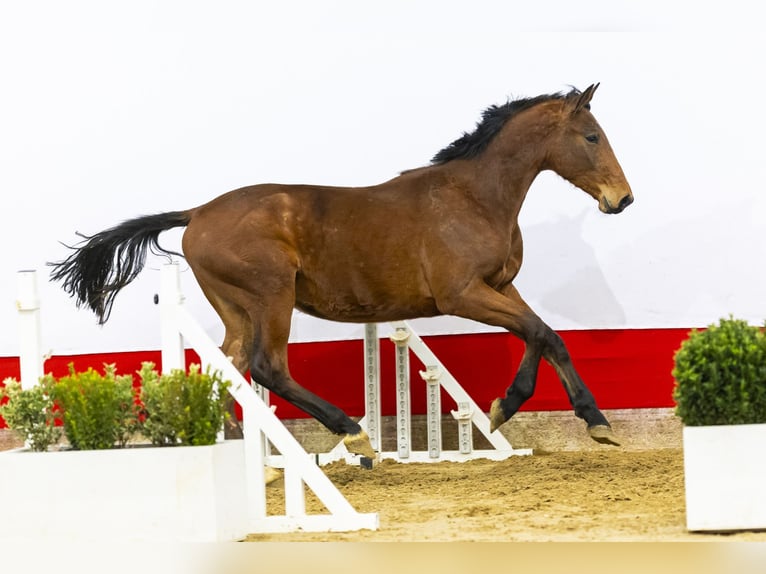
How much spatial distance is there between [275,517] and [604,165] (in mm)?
2736

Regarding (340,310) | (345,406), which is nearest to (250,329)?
(340,310)

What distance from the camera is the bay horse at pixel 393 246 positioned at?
18.4 ft

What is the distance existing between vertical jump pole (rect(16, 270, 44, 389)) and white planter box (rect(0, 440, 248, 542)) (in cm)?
46

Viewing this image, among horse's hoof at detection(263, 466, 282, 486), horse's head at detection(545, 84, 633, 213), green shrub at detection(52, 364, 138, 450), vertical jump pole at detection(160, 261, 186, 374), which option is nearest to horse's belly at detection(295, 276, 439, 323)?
horse's hoof at detection(263, 466, 282, 486)

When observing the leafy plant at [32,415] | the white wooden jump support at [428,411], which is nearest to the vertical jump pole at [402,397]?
the white wooden jump support at [428,411]

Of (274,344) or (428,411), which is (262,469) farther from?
(428,411)

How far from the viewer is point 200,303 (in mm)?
6965

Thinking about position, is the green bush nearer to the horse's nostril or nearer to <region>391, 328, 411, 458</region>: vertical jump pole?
the horse's nostril

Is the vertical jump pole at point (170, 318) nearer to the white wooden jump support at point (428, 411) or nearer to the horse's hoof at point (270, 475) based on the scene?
the horse's hoof at point (270, 475)

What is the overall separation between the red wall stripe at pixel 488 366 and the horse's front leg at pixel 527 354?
0.88m

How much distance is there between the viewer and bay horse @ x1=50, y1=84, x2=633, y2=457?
5621 millimetres

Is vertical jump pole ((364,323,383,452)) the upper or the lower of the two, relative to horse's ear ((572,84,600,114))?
lower

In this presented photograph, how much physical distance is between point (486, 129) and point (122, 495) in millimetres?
2995

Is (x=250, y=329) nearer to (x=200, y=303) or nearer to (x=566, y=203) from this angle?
(x=200, y=303)
